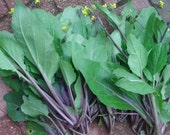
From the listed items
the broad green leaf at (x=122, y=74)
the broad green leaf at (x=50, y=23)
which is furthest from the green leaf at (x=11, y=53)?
the broad green leaf at (x=122, y=74)

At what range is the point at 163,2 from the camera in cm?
139

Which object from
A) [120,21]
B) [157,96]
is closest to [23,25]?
[120,21]

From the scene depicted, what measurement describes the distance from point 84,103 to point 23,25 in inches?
10.7

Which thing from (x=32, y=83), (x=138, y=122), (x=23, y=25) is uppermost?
(x=23, y=25)

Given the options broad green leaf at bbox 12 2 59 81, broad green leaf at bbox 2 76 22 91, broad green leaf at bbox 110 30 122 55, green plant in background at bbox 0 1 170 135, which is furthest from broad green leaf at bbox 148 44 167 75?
broad green leaf at bbox 2 76 22 91

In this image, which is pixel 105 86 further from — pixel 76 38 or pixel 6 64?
pixel 6 64

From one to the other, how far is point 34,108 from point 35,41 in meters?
0.18

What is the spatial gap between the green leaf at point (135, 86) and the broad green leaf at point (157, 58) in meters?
0.08

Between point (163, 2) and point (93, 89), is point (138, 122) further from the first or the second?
point (163, 2)

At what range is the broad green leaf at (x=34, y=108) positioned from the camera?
1036 millimetres

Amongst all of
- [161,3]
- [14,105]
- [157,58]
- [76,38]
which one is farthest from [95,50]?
[161,3]

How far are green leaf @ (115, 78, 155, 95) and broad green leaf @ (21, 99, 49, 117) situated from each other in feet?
0.71

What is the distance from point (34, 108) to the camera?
1.04 meters

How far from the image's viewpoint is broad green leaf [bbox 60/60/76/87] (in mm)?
1053
